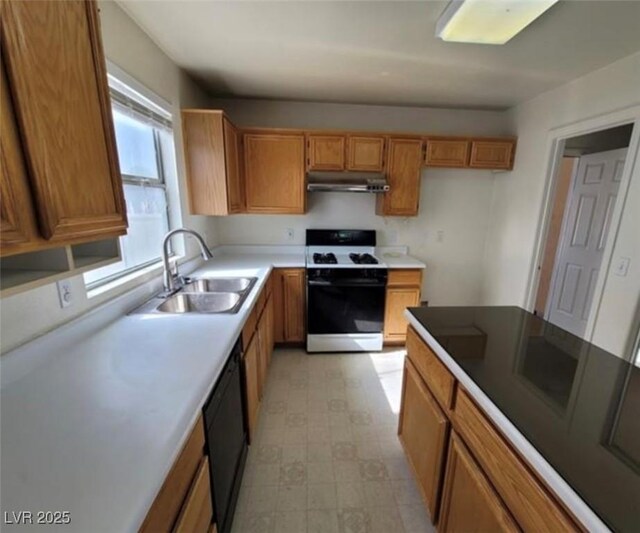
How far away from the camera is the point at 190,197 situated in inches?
95.0

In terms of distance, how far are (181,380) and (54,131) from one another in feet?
2.57

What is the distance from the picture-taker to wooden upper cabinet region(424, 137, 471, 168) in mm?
2934

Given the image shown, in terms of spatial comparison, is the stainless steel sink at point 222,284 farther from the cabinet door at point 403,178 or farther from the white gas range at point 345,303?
the cabinet door at point 403,178

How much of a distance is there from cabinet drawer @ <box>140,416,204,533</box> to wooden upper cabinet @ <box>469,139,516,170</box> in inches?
127

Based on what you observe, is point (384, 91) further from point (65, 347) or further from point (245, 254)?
point (65, 347)

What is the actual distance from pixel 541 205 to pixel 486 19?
A: 5.90 feet

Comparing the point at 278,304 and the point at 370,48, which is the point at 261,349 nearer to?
→ the point at 278,304

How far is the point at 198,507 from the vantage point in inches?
36.7

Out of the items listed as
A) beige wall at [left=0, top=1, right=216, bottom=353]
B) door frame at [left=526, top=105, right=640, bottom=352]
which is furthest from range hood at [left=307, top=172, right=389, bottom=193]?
door frame at [left=526, top=105, right=640, bottom=352]

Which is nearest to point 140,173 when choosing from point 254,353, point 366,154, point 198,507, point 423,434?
point 254,353

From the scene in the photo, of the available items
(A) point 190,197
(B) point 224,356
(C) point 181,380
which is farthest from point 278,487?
(A) point 190,197

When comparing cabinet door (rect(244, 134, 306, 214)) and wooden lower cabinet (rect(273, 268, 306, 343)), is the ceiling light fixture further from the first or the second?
wooden lower cabinet (rect(273, 268, 306, 343))

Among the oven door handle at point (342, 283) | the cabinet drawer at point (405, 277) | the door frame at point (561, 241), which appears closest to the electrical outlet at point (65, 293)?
the oven door handle at point (342, 283)

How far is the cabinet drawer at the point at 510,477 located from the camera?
0.68 m
